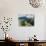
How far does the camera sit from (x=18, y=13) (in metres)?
4.33

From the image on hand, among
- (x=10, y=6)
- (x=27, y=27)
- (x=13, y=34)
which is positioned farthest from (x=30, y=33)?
(x=10, y=6)

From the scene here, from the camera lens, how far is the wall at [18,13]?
169 inches

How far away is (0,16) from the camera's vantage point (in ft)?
14.1

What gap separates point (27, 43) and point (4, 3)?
5.17ft

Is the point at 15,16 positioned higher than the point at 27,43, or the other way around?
the point at 15,16

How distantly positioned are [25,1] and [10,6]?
52 centimetres

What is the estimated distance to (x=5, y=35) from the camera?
4246 mm

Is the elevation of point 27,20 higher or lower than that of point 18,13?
lower

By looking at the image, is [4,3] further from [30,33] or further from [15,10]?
[30,33]

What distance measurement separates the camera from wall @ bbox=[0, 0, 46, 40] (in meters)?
4.30

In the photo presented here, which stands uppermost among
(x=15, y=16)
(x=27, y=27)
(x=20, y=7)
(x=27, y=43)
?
(x=20, y=7)

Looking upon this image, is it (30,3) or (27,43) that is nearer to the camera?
(27,43)

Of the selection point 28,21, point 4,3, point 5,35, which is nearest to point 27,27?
point 28,21

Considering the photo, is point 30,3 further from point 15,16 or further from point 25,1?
point 15,16
